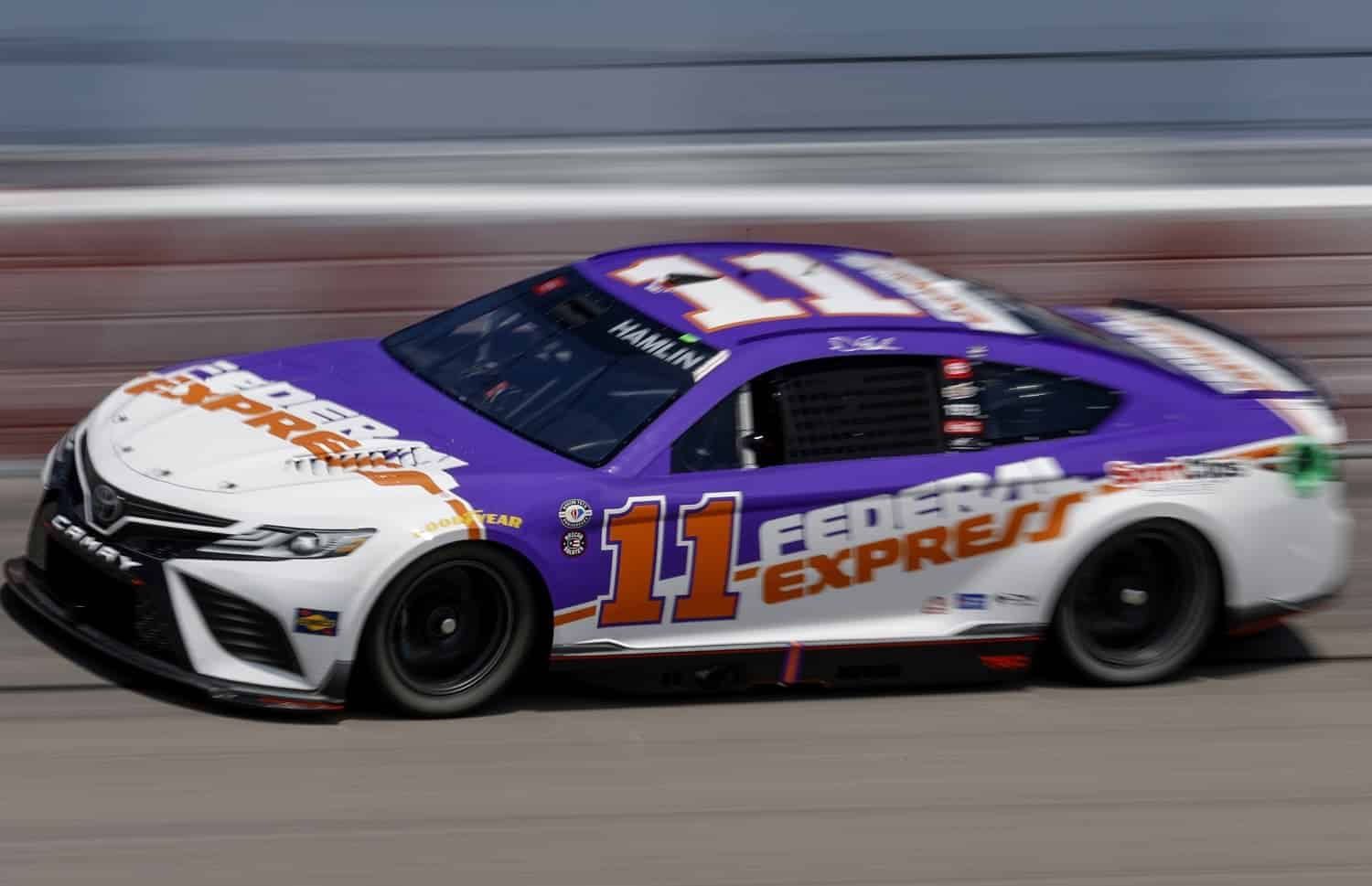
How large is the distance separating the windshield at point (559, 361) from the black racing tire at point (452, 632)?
1.46ft

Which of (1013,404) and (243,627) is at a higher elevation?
(1013,404)

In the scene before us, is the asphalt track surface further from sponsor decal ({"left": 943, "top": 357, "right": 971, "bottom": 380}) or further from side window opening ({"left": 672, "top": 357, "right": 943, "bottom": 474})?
sponsor decal ({"left": 943, "top": 357, "right": 971, "bottom": 380})

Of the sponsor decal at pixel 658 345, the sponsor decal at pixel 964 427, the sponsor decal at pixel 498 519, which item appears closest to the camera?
the sponsor decal at pixel 498 519

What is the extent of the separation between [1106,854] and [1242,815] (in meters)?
0.53

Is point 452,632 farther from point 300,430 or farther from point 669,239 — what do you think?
point 669,239

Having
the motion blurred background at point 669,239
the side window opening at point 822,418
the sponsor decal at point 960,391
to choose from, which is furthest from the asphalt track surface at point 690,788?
the sponsor decal at point 960,391

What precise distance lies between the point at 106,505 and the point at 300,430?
584mm

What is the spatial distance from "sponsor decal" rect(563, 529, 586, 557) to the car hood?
7.9 inches

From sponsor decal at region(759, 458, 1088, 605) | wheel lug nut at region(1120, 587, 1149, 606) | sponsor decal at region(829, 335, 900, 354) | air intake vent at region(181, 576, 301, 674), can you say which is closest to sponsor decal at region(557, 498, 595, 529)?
sponsor decal at region(759, 458, 1088, 605)

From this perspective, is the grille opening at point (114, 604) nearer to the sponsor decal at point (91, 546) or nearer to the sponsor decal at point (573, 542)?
the sponsor decal at point (91, 546)

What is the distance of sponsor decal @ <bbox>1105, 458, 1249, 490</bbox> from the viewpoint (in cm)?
605

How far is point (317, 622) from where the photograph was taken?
206 inches

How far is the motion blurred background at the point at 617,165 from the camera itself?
8.00 m

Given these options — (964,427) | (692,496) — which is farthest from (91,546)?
(964,427)
